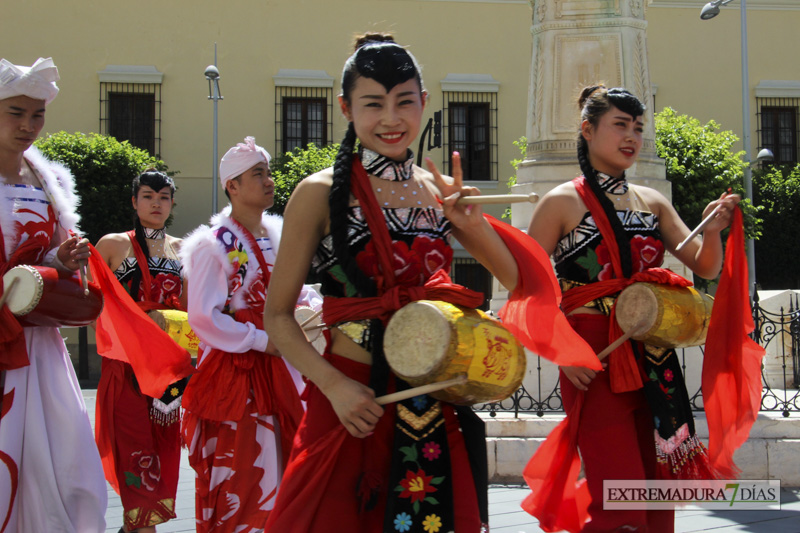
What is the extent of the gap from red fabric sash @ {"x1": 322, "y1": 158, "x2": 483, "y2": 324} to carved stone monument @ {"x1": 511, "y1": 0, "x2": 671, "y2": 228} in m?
6.07

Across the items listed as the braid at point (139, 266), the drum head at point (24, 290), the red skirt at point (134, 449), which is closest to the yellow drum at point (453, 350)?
the drum head at point (24, 290)

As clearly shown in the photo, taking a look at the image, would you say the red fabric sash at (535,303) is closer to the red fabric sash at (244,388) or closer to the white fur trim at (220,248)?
the red fabric sash at (244,388)

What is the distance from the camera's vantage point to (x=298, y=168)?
2469cm

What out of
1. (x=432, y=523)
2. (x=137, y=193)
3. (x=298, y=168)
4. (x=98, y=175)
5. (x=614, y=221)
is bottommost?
(x=432, y=523)

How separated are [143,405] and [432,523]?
132 inches

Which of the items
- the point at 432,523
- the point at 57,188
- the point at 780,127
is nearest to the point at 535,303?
the point at 432,523

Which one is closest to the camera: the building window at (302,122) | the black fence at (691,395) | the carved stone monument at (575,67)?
the black fence at (691,395)

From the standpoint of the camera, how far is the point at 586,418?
402cm

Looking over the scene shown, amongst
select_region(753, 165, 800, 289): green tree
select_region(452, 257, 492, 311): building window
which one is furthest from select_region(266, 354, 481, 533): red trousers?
select_region(753, 165, 800, 289): green tree

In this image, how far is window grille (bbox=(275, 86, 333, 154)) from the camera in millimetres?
27734

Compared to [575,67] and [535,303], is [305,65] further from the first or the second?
[535,303]

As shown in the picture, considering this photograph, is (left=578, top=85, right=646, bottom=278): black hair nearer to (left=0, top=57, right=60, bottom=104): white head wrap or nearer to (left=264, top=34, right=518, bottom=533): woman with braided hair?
(left=264, top=34, right=518, bottom=533): woman with braided hair

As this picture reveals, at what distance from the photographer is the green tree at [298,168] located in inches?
952

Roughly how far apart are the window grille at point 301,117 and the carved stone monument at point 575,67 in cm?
1898
